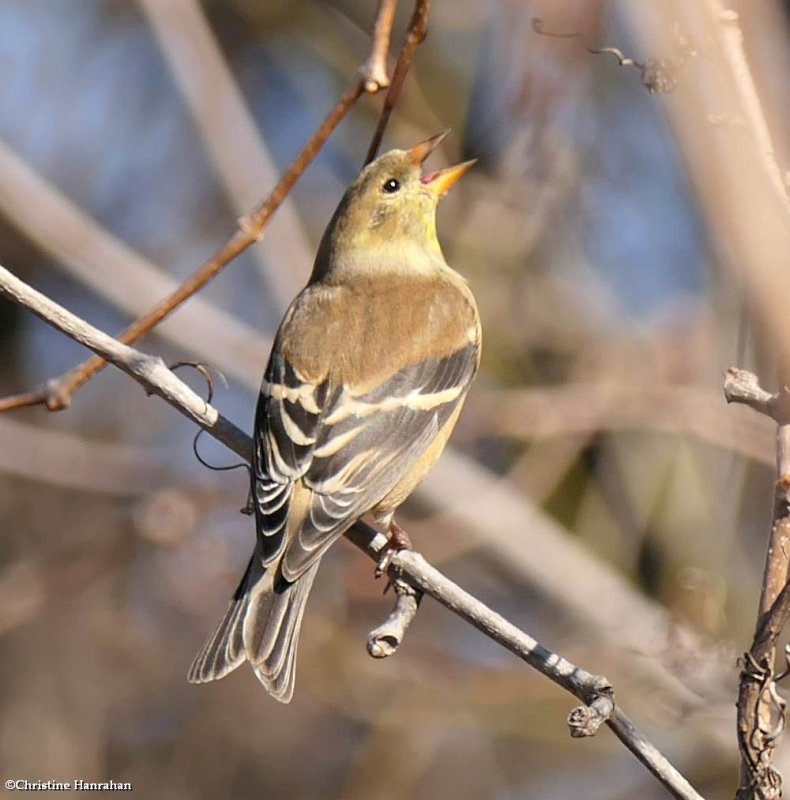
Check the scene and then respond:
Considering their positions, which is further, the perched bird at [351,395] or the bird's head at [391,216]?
the bird's head at [391,216]

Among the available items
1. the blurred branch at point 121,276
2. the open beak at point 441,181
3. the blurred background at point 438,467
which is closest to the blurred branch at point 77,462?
the blurred background at point 438,467

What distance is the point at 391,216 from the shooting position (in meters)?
4.80

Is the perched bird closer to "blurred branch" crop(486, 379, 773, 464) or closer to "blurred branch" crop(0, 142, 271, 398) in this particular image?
"blurred branch" crop(0, 142, 271, 398)

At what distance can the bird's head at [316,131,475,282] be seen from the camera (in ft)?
15.6

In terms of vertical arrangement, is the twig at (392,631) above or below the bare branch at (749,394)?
below

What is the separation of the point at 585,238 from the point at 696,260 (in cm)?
53

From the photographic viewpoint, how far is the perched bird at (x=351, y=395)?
3.75 metres

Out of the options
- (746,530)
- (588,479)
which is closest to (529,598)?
(588,479)

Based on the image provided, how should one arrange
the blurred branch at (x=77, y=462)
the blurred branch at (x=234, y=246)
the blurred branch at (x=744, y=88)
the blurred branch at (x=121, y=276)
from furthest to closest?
1. the blurred branch at (x=77, y=462)
2. the blurred branch at (x=121, y=276)
3. the blurred branch at (x=234, y=246)
4. the blurred branch at (x=744, y=88)

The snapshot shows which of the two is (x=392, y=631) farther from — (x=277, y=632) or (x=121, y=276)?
(x=121, y=276)

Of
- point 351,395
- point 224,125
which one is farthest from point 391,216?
point 224,125

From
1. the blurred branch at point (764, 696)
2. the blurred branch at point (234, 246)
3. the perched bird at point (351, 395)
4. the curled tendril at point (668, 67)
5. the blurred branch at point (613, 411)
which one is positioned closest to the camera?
the curled tendril at point (668, 67)

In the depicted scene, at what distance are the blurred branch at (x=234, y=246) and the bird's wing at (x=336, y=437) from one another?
2.37 ft

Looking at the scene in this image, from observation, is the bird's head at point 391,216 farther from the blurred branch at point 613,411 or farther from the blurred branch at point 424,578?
the blurred branch at point 613,411
